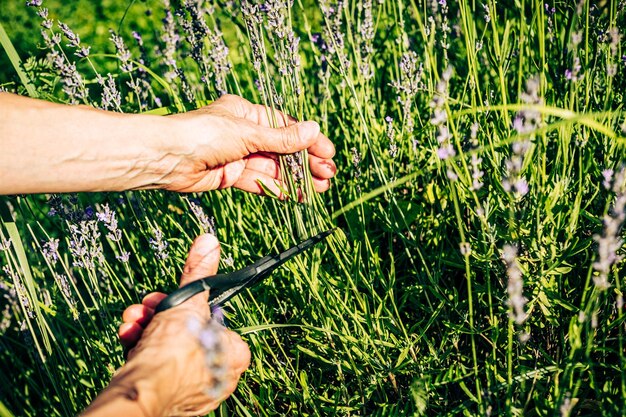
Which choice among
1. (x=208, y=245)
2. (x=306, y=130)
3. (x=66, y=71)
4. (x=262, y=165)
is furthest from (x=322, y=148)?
(x=66, y=71)

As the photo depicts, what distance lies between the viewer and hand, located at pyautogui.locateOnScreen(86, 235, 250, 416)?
102cm

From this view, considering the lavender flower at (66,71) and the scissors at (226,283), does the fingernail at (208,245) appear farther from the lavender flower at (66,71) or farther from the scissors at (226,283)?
the lavender flower at (66,71)

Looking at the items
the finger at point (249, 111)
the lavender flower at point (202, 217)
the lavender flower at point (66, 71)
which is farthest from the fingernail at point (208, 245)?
the lavender flower at point (66, 71)

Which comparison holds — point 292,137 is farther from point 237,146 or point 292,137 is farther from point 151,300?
point 151,300

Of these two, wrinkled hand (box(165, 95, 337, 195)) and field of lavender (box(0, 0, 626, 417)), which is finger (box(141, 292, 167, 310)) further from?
wrinkled hand (box(165, 95, 337, 195))

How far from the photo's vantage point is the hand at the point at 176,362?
1020mm

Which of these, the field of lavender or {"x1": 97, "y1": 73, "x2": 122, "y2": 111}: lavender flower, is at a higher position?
{"x1": 97, "y1": 73, "x2": 122, "y2": 111}: lavender flower

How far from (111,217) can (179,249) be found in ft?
1.11

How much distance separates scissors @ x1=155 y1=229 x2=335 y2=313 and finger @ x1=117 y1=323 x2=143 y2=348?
0.15 metres

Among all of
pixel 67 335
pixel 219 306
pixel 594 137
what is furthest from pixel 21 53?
pixel 594 137

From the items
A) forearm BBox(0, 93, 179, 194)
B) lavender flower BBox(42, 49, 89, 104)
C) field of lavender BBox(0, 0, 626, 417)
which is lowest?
field of lavender BBox(0, 0, 626, 417)

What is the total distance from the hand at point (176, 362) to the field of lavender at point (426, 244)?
180mm

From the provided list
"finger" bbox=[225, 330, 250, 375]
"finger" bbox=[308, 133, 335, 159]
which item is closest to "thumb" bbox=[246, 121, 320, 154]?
"finger" bbox=[308, 133, 335, 159]

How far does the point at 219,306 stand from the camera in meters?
1.34
